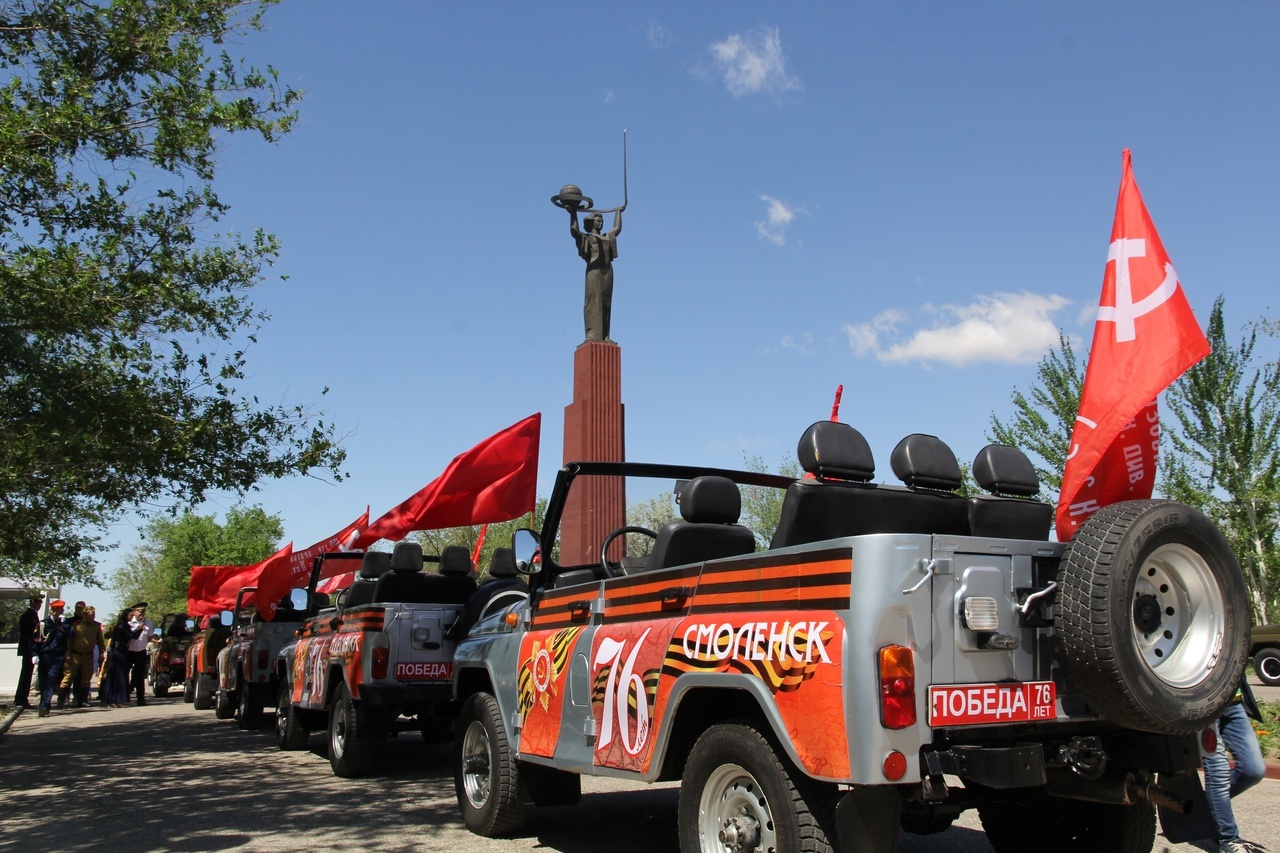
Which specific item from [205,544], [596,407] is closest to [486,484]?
[596,407]

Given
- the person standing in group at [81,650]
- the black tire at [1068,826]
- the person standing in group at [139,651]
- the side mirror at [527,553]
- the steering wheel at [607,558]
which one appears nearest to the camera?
the black tire at [1068,826]

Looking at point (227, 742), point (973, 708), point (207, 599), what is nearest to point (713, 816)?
point (973, 708)

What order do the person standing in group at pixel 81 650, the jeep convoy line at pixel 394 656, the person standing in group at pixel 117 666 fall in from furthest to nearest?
the person standing in group at pixel 117 666
the person standing in group at pixel 81 650
the jeep convoy line at pixel 394 656

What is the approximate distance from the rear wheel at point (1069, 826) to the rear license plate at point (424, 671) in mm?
4941

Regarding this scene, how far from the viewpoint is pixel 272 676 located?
46.2 ft

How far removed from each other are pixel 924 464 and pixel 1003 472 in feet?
1.47

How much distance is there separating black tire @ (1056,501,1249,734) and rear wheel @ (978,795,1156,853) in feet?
2.25

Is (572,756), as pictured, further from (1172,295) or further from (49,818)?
(49,818)

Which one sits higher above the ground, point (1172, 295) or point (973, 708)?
point (1172, 295)

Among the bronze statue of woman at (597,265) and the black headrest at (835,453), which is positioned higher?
the bronze statue of woman at (597,265)

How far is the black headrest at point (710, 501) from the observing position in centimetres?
530

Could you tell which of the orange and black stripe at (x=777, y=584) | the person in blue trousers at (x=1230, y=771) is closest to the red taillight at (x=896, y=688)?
the orange and black stripe at (x=777, y=584)

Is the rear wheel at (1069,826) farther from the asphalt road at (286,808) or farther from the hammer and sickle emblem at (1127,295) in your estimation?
the hammer and sickle emblem at (1127,295)

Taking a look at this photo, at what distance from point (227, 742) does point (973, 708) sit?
11133 mm
